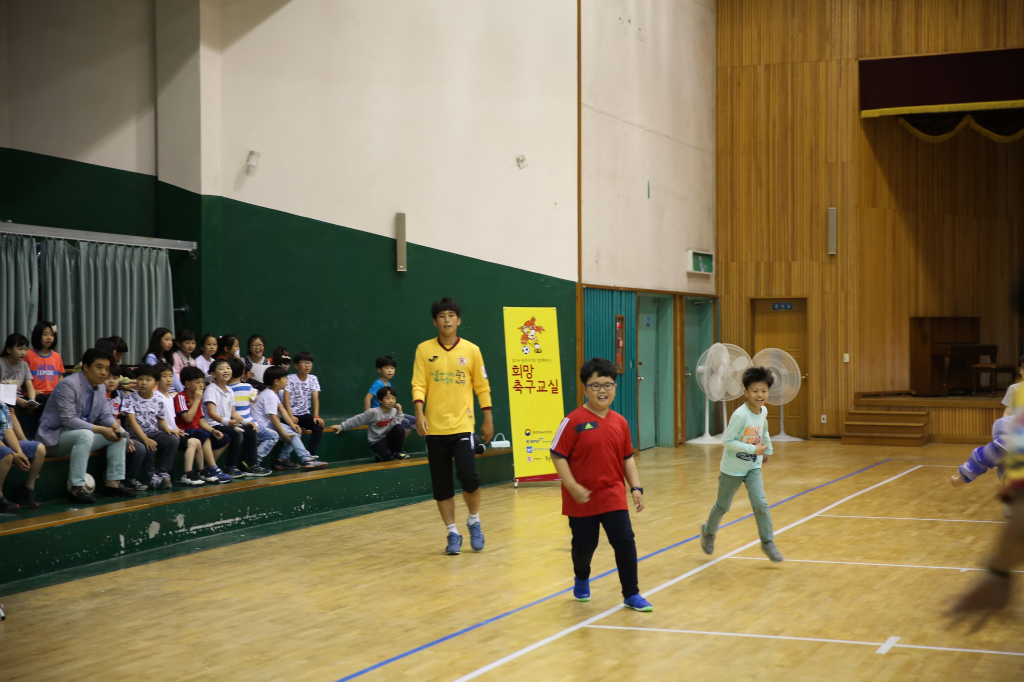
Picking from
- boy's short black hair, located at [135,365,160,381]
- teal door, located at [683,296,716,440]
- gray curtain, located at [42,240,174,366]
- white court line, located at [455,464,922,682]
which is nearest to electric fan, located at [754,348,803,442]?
teal door, located at [683,296,716,440]

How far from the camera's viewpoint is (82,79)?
375 inches

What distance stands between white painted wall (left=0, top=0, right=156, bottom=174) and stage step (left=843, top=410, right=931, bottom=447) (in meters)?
11.0

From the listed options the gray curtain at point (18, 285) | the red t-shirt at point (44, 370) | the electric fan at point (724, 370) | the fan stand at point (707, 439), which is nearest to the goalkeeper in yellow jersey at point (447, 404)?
the red t-shirt at point (44, 370)

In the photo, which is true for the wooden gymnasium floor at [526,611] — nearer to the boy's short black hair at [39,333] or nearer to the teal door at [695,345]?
the boy's short black hair at [39,333]

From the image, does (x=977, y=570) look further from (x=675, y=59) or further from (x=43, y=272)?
(x=675, y=59)

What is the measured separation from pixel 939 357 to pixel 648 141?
6507 millimetres

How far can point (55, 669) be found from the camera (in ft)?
14.9

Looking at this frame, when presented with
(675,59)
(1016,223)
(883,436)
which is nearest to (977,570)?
(883,436)

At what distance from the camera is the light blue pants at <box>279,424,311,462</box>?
944 centimetres

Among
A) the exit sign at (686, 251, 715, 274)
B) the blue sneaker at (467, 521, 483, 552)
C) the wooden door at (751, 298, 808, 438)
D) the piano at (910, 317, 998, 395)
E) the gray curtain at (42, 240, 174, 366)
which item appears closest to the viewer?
the blue sneaker at (467, 521, 483, 552)

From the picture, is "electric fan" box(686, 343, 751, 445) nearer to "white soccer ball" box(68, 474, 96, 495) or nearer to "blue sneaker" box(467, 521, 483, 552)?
"blue sneaker" box(467, 521, 483, 552)

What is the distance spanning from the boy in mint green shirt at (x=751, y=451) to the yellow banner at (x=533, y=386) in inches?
164

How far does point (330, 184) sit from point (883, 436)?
941cm

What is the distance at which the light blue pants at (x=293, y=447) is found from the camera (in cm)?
944
